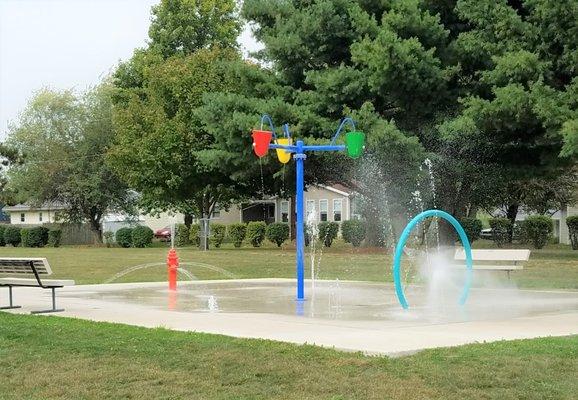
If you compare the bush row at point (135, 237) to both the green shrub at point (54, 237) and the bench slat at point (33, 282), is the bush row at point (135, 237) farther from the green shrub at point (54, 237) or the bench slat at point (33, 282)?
the bench slat at point (33, 282)

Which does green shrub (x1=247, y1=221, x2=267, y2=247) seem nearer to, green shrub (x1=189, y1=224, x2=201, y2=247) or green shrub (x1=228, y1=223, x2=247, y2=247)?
green shrub (x1=228, y1=223, x2=247, y2=247)

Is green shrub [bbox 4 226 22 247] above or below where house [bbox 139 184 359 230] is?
below

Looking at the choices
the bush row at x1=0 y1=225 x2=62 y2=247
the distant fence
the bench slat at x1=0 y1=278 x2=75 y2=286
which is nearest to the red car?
the distant fence

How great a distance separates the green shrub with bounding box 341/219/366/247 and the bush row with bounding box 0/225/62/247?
2448cm

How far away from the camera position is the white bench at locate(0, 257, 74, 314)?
12.4 m

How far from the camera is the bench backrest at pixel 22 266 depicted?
40.3 feet

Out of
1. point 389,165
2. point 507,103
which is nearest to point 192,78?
point 389,165

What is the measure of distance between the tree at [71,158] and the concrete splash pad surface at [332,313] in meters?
40.4

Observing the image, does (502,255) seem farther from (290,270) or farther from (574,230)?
(574,230)

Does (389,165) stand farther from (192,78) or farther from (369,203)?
(192,78)

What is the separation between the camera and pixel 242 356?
809 centimetres

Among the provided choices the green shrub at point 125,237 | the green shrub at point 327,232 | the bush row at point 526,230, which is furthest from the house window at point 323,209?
the bush row at point 526,230

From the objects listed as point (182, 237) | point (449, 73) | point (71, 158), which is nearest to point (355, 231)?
point (449, 73)

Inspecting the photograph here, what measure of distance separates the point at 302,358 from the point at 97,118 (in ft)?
175
